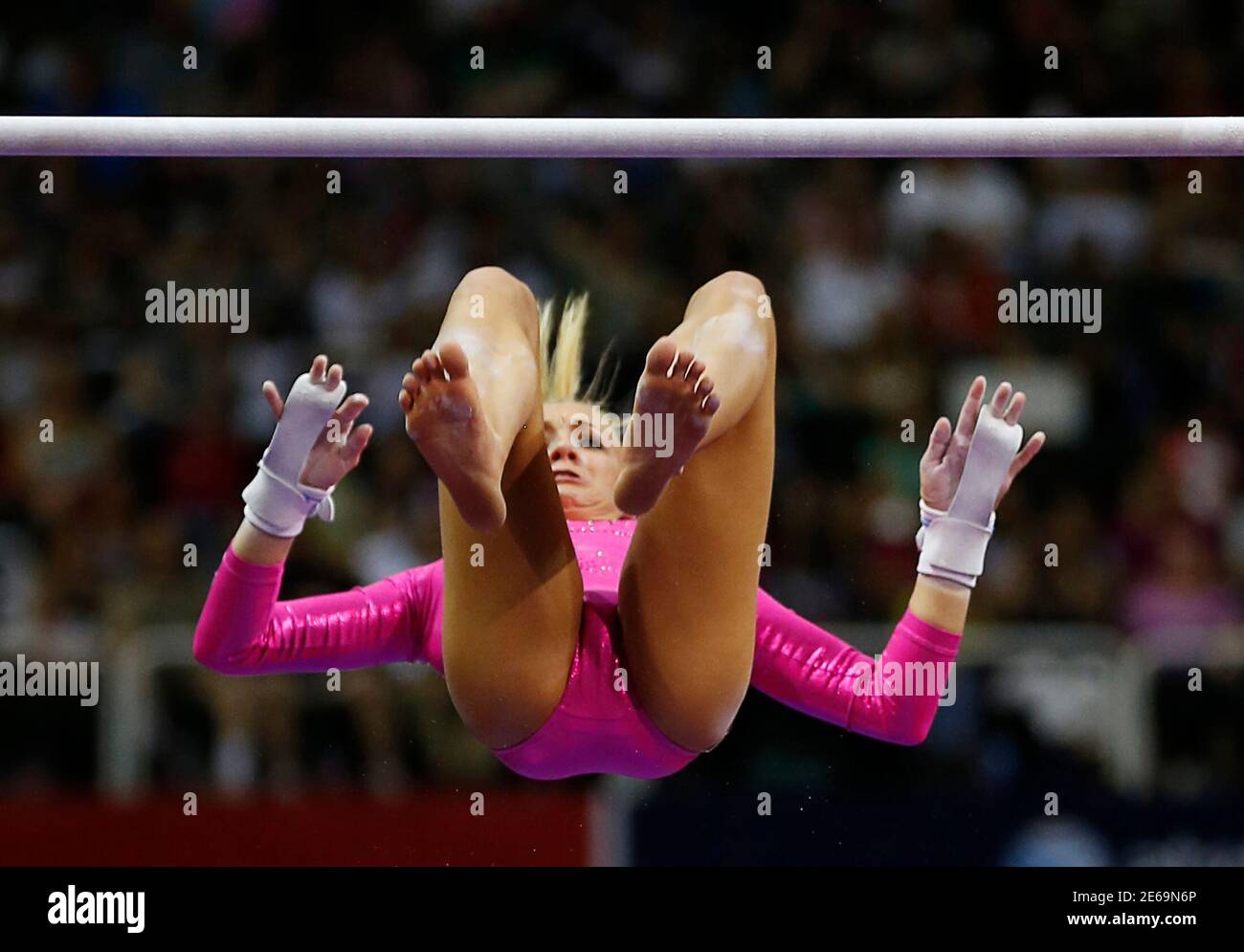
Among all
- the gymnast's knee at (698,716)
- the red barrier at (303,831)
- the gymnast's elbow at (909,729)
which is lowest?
the red barrier at (303,831)

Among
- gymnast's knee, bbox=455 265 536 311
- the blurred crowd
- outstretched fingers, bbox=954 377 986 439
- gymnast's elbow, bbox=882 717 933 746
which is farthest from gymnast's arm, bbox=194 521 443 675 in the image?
the blurred crowd

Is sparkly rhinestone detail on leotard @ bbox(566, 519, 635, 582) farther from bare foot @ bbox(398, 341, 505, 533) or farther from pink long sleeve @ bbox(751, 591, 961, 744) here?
bare foot @ bbox(398, 341, 505, 533)

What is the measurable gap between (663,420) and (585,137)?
1.84 ft

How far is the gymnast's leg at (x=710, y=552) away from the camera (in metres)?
2.68

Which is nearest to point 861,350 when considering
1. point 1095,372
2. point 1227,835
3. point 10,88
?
point 1095,372

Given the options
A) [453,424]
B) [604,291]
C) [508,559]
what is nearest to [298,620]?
[508,559]

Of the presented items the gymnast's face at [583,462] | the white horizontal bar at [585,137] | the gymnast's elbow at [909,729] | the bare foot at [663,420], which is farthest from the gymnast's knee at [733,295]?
the gymnast's elbow at [909,729]

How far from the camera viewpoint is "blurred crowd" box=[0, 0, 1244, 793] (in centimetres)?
472

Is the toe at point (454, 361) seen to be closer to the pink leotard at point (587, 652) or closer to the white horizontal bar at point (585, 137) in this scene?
the white horizontal bar at point (585, 137)

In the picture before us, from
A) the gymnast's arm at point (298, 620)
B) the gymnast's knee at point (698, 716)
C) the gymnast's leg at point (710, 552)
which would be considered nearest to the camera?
the gymnast's leg at point (710, 552)

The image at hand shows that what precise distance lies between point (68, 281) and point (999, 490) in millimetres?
3223

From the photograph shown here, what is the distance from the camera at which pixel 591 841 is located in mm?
4129
